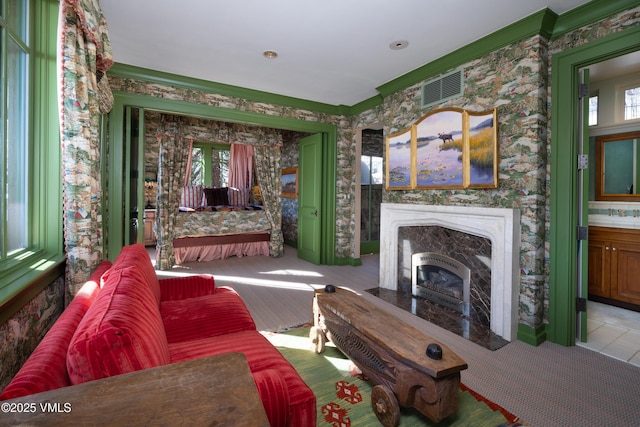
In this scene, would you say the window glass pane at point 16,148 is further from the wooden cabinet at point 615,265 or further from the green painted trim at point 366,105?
the wooden cabinet at point 615,265

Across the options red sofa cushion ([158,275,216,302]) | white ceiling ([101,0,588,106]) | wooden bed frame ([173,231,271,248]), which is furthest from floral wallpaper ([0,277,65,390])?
wooden bed frame ([173,231,271,248])

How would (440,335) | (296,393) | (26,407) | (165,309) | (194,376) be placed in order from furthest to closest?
(440,335) < (165,309) < (296,393) < (194,376) < (26,407)

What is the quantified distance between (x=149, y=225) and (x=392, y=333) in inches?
264

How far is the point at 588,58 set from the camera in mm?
2375

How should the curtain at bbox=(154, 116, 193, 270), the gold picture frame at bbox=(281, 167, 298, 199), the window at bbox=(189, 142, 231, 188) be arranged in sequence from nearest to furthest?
the curtain at bbox=(154, 116, 193, 270), the gold picture frame at bbox=(281, 167, 298, 199), the window at bbox=(189, 142, 231, 188)

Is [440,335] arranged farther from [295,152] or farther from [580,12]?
[295,152]

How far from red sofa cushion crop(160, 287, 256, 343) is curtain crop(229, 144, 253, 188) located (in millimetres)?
5532

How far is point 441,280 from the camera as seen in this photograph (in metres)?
3.41

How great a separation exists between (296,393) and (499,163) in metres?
2.70

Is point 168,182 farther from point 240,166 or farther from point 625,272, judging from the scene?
point 625,272

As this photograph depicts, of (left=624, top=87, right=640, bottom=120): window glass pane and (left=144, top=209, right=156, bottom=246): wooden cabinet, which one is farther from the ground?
(left=624, top=87, right=640, bottom=120): window glass pane

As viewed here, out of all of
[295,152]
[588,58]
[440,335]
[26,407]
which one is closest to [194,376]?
[26,407]

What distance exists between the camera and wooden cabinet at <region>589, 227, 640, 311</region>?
10.3ft

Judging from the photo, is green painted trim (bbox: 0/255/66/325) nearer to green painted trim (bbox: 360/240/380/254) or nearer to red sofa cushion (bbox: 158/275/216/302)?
red sofa cushion (bbox: 158/275/216/302)
